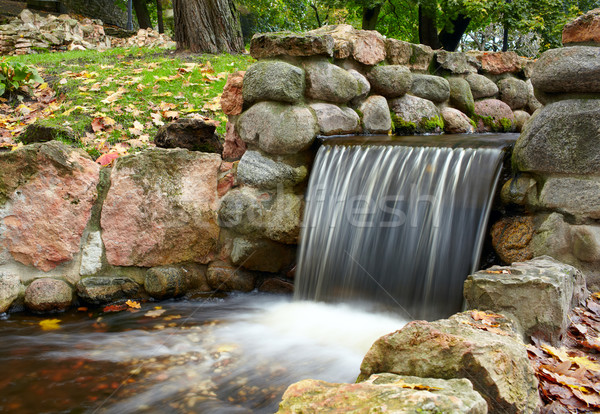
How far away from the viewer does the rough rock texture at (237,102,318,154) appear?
13.7 ft

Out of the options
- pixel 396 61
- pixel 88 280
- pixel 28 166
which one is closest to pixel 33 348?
pixel 88 280

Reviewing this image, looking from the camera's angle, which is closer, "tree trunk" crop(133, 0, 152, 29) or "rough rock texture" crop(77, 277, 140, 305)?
"rough rock texture" crop(77, 277, 140, 305)

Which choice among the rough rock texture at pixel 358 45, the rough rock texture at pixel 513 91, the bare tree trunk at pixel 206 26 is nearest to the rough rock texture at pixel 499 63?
the rough rock texture at pixel 513 91

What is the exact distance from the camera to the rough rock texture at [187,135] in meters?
4.43

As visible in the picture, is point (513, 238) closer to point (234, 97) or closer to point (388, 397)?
point (388, 397)

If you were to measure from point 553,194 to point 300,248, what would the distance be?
6.79 ft

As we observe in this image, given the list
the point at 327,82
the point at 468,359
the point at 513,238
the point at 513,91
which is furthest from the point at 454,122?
the point at 468,359

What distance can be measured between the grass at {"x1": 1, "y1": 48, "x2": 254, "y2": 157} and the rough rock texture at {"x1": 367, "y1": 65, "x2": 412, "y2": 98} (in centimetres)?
175

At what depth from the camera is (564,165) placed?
2975 millimetres

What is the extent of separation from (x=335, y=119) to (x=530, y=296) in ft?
8.65

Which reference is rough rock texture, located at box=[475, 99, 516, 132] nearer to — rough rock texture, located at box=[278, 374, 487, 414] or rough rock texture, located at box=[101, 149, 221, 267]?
rough rock texture, located at box=[101, 149, 221, 267]

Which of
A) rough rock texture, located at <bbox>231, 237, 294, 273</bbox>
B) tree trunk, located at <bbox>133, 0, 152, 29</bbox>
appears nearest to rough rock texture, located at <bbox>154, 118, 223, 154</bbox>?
rough rock texture, located at <bbox>231, 237, 294, 273</bbox>

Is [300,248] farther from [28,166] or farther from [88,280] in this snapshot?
[28,166]

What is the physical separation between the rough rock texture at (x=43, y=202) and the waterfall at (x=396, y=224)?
194 cm
